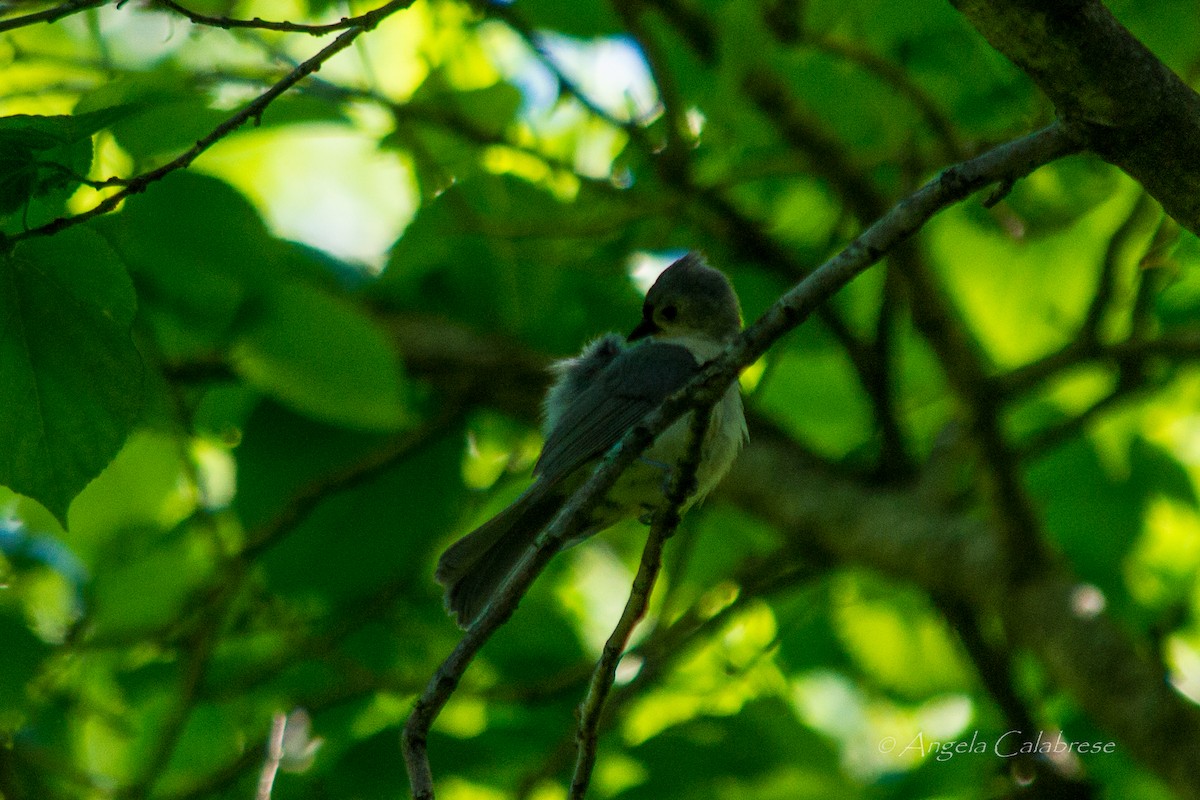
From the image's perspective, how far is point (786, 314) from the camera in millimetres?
2016

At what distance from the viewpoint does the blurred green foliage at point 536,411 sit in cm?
392

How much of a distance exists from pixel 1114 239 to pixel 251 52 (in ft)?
12.5

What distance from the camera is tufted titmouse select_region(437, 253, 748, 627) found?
3.21m

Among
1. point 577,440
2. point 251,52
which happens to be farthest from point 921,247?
point 251,52

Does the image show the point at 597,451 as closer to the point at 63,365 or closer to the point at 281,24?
the point at 281,24

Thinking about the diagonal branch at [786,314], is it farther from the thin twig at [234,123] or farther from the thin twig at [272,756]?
the thin twig at [272,756]

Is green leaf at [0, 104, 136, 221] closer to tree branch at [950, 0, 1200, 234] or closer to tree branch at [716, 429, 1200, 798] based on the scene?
tree branch at [950, 0, 1200, 234]

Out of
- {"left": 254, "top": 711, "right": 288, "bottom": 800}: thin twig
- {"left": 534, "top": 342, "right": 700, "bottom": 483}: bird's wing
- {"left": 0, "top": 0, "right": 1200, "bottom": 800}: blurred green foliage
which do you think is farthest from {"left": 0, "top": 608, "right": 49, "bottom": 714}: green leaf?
{"left": 534, "top": 342, "right": 700, "bottom": 483}: bird's wing

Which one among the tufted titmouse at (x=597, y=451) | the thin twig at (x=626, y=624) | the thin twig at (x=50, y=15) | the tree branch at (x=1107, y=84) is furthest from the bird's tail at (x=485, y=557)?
the tree branch at (x=1107, y=84)

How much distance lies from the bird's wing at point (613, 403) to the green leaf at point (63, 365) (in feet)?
4.58

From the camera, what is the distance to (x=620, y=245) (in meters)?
5.06

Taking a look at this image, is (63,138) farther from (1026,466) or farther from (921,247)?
(1026,466)

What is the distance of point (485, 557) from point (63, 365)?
1493mm

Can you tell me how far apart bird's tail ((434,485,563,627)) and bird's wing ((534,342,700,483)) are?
0.43 ft
